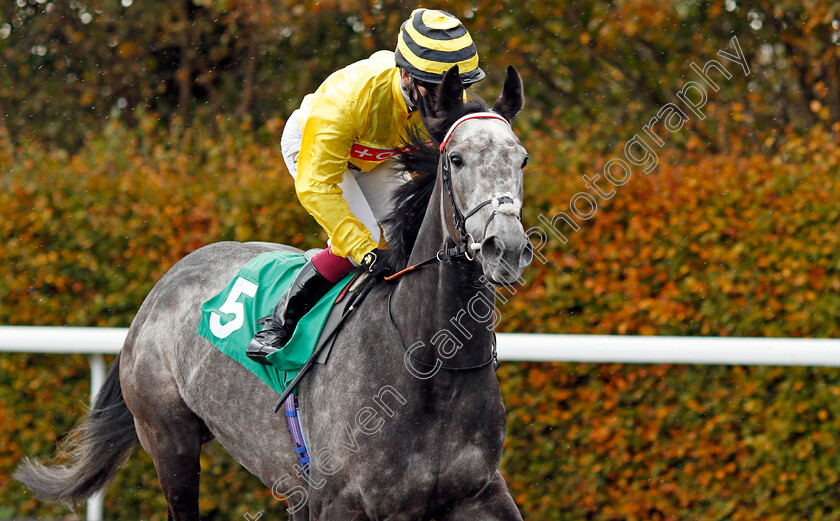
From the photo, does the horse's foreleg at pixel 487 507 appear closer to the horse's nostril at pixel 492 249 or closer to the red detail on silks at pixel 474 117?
the horse's nostril at pixel 492 249

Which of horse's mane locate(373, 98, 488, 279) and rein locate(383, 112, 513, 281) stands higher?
rein locate(383, 112, 513, 281)

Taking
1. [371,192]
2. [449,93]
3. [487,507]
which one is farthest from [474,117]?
[487,507]

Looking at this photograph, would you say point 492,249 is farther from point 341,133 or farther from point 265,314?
point 265,314

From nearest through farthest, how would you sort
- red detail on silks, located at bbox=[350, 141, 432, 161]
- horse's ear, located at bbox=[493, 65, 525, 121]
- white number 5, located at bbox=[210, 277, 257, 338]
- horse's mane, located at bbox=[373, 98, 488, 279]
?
horse's ear, located at bbox=[493, 65, 525, 121], horse's mane, located at bbox=[373, 98, 488, 279], red detail on silks, located at bbox=[350, 141, 432, 161], white number 5, located at bbox=[210, 277, 257, 338]

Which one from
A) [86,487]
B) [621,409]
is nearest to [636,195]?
[621,409]

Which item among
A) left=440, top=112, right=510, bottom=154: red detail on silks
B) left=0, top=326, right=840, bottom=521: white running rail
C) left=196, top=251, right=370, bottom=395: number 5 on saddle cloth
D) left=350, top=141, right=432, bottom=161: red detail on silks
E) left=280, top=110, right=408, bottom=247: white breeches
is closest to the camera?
left=440, top=112, right=510, bottom=154: red detail on silks

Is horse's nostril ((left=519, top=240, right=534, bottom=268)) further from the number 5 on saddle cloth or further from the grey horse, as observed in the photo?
the number 5 on saddle cloth

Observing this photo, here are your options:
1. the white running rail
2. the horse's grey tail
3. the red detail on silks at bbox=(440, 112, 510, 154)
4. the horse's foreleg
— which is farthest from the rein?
the horse's grey tail

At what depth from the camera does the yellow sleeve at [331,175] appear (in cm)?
277

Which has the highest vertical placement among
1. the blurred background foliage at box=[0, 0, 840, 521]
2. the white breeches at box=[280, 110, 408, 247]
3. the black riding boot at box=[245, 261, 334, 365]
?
the white breeches at box=[280, 110, 408, 247]

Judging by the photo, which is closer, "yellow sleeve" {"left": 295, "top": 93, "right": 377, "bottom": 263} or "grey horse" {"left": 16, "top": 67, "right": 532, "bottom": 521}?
"grey horse" {"left": 16, "top": 67, "right": 532, "bottom": 521}

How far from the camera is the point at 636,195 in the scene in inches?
174

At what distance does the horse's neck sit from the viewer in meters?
2.50

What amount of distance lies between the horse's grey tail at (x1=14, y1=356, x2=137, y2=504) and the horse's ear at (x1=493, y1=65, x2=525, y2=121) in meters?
2.43
